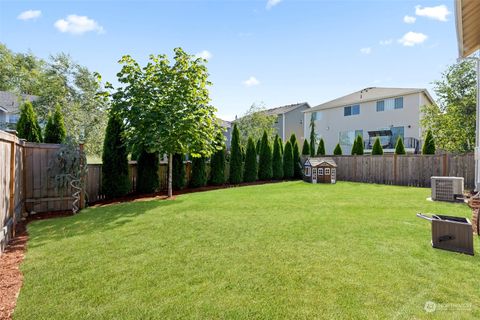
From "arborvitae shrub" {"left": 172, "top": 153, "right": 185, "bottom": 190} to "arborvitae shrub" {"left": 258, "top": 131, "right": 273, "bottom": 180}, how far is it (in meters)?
5.29

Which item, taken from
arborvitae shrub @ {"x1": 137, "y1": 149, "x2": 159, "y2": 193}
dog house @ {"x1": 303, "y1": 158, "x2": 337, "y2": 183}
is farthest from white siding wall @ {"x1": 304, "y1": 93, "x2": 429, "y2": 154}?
arborvitae shrub @ {"x1": 137, "y1": 149, "x2": 159, "y2": 193}

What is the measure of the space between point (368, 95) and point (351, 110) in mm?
1848

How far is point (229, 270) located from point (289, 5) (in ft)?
29.4

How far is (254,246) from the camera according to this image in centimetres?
392

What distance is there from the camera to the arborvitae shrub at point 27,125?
7.72m

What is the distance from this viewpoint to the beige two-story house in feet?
65.3

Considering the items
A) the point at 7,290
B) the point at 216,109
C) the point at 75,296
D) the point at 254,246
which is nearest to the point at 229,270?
the point at 254,246

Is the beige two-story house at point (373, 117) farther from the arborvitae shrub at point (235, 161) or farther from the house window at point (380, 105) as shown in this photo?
the arborvitae shrub at point (235, 161)

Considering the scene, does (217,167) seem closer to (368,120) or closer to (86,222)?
(86,222)

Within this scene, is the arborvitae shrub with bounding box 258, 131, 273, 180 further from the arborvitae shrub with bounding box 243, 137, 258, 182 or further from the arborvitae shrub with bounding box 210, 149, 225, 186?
the arborvitae shrub with bounding box 210, 149, 225, 186

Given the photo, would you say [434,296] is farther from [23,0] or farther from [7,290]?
[23,0]

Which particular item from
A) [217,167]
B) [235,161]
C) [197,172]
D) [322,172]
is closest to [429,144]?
[322,172]

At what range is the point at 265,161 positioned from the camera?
15023mm

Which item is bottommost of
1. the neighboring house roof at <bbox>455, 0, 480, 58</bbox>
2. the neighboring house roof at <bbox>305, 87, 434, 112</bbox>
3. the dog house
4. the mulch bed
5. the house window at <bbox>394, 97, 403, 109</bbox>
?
the mulch bed
